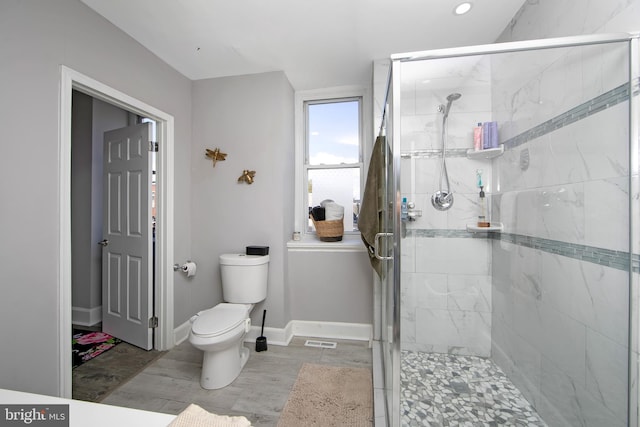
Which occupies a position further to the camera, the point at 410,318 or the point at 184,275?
the point at 184,275

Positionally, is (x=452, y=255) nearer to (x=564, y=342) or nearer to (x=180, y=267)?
(x=564, y=342)

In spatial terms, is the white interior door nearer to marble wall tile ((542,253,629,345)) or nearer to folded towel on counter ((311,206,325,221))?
folded towel on counter ((311,206,325,221))

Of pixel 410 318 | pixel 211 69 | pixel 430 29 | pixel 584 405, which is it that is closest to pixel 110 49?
pixel 211 69

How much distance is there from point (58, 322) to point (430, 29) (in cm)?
283

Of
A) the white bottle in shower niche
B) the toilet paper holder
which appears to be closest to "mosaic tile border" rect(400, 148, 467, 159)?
the white bottle in shower niche

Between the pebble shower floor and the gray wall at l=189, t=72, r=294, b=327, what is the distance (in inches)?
46.3

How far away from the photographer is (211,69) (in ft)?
7.11

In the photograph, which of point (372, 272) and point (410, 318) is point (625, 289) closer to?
point (410, 318)

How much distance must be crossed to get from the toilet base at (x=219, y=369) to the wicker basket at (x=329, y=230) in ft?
3.64

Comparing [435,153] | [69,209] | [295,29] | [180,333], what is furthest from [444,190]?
[180,333]

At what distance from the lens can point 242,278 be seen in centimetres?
202

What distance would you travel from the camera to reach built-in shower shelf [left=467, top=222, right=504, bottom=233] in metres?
1.58

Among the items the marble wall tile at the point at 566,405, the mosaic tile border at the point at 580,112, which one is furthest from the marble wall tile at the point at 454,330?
the mosaic tile border at the point at 580,112

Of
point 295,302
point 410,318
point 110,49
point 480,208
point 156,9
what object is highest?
point 156,9
